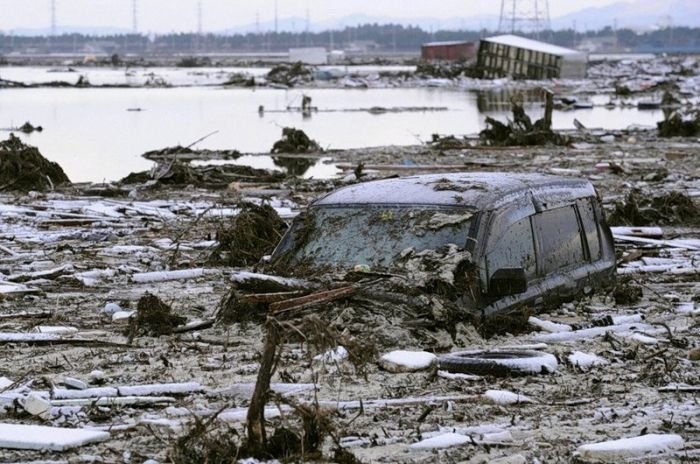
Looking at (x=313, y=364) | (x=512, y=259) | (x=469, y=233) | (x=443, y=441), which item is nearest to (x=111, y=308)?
(x=313, y=364)

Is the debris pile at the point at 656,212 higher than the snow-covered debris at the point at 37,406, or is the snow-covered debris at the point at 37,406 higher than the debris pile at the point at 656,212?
the snow-covered debris at the point at 37,406

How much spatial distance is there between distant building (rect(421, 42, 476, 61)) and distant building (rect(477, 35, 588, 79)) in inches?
1726

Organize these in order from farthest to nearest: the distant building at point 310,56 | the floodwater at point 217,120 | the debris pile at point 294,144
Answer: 1. the distant building at point 310,56
2. the floodwater at point 217,120
3. the debris pile at point 294,144

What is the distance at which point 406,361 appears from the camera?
29.0ft

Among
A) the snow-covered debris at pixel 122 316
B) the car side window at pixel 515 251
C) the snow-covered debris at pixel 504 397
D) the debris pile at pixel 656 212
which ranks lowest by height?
the debris pile at pixel 656 212

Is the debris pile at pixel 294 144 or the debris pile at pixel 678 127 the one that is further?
the debris pile at pixel 678 127

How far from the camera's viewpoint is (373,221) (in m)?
10.4

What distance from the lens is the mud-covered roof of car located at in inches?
408

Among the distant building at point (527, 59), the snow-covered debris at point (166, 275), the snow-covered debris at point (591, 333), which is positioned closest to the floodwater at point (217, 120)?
the distant building at point (527, 59)

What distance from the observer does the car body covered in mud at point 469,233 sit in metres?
9.88

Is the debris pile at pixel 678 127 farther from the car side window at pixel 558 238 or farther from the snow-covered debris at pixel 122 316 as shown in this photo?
the snow-covered debris at pixel 122 316

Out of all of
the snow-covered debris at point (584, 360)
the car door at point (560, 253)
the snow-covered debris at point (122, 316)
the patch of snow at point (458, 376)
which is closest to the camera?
the patch of snow at point (458, 376)

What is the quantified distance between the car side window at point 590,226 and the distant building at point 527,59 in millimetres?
80301

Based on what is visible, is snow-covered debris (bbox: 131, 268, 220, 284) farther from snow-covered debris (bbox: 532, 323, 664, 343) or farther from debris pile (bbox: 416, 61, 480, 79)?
debris pile (bbox: 416, 61, 480, 79)
